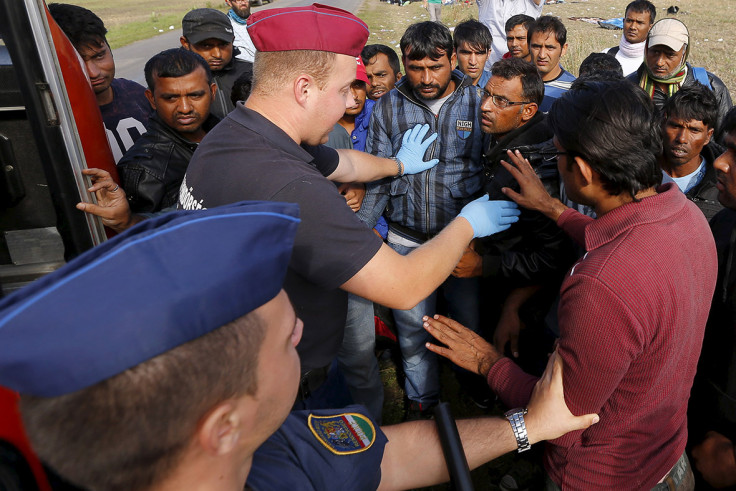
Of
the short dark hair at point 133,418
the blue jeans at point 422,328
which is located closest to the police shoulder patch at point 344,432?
the short dark hair at point 133,418

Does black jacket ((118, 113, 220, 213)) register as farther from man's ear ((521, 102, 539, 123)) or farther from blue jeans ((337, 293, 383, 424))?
man's ear ((521, 102, 539, 123))

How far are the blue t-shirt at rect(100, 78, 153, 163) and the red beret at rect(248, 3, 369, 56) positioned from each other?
5.35ft

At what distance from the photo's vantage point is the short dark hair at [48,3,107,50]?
3.22 metres

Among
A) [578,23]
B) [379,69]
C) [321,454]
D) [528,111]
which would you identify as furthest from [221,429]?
[578,23]

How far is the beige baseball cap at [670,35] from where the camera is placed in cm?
412

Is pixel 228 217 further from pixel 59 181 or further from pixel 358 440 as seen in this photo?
pixel 59 181

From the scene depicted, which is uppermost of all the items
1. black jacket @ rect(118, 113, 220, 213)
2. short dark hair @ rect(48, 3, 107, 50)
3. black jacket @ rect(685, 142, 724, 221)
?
short dark hair @ rect(48, 3, 107, 50)

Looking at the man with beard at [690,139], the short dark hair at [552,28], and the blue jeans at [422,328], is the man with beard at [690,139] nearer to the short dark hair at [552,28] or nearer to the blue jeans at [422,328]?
the blue jeans at [422,328]

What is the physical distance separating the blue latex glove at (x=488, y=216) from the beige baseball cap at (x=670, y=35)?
300 cm

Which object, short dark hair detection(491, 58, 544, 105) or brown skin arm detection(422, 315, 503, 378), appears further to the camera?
short dark hair detection(491, 58, 544, 105)

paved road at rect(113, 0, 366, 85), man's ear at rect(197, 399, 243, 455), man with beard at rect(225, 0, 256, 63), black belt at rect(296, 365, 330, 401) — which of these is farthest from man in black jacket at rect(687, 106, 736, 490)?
paved road at rect(113, 0, 366, 85)

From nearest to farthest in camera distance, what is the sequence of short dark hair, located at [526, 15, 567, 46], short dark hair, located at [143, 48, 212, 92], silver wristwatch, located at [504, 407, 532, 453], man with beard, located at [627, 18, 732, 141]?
silver wristwatch, located at [504, 407, 532, 453] → short dark hair, located at [143, 48, 212, 92] → man with beard, located at [627, 18, 732, 141] → short dark hair, located at [526, 15, 567, 46]

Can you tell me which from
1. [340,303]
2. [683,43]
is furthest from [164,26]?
[340,303]

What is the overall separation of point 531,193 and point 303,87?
1106 millimetres
